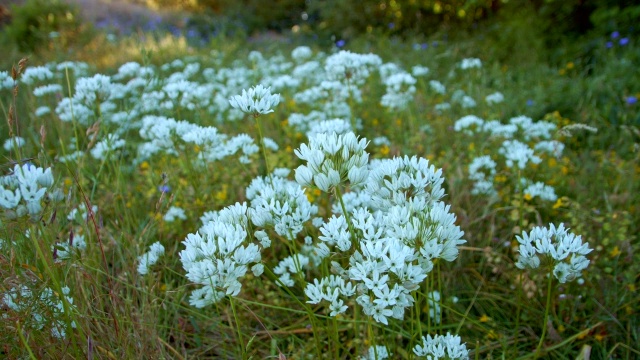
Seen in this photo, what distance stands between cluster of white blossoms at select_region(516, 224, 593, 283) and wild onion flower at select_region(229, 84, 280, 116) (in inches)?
33.2

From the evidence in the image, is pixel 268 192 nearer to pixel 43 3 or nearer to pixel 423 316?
pixel 423 316

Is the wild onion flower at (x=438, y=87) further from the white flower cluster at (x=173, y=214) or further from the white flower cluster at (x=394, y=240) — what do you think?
the white flower cluster at (x=394, y=240)

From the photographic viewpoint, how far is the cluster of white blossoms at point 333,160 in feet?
4.35

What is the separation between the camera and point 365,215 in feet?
4.93

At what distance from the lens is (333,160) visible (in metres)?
1.35

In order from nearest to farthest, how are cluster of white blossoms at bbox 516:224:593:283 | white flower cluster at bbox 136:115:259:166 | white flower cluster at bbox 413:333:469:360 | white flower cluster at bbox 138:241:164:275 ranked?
cluster of white blossoms at bbox 516:224:593:283, white flower cluster at bbox 413:333:469:360, white flower cluster at bbox 138:241:164:275, white flower cluster at bbox 136:115:259:166

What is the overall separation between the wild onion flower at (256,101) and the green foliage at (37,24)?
352 inches

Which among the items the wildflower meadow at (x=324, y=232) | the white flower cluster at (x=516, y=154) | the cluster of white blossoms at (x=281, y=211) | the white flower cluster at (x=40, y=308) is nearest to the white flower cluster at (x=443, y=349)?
the wildflower meadow at (x=324, y=232)

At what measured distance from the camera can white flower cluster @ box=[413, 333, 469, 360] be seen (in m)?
1.53

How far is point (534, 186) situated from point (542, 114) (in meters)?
2.40

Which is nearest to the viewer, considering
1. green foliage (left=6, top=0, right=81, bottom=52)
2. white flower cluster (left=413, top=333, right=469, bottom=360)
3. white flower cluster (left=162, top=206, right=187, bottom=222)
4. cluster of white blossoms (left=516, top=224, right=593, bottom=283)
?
cluster of white blossoms (left=516, top=224, right=593, bottom=283)

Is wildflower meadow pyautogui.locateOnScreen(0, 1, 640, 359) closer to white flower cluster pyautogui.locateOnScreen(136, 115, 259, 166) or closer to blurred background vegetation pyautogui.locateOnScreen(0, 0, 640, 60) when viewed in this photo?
white flower cluster pyautogui.locateOnScreen(136, 115, 259, 166)

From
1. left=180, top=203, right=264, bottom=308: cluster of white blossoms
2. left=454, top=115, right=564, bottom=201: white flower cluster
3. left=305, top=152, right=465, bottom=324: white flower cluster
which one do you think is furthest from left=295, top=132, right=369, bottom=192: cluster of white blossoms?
left=454, top=115, right=564, bottom=201: white flower cluster

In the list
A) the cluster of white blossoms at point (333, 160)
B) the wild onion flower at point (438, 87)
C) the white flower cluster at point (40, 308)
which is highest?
the wild onion flower at point (438, 87)
